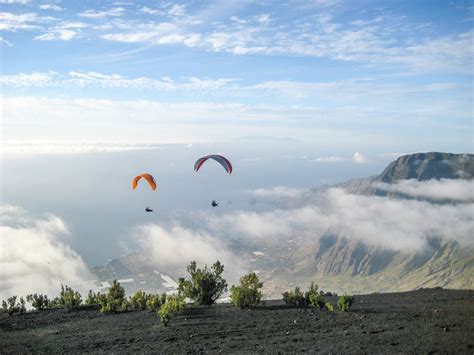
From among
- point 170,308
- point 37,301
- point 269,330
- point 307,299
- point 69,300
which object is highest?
point 170,308

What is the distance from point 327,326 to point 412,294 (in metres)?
11.1

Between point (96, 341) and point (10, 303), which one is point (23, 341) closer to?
point (96, 341)

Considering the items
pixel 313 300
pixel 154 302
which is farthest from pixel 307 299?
pixel 154 302

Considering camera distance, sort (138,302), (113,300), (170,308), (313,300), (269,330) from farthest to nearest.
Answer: (138,302), (113,300), (313,300), (170,308), (269,330)

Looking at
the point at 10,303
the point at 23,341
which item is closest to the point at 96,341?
the point at 23,341

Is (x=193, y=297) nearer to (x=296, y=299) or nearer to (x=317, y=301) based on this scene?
(x=296, y=299)

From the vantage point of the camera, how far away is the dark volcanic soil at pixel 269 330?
15562mm

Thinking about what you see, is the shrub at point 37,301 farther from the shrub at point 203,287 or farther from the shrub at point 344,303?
the shrub at point 344,303

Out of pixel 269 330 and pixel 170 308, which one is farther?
pixel 170 308

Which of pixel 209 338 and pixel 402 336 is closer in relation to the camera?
pixel 402 336

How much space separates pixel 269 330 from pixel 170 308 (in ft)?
19.7

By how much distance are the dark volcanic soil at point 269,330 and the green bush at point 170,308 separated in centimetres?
Answer: 43

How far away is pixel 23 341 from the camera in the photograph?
19.8 metres

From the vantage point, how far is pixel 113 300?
2730 cm
